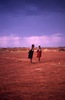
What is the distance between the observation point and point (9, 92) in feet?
31.1

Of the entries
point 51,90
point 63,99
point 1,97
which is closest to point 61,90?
point 51,90

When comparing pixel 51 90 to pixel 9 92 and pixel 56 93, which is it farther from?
pixel 9 92

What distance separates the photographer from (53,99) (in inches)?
325

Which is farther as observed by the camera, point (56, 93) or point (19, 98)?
point (56, 93)

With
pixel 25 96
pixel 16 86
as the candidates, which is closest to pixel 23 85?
pixel 16 86

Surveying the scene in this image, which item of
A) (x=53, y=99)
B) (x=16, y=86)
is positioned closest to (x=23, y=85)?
(x=16, y=86)

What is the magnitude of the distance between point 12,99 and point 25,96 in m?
0.69

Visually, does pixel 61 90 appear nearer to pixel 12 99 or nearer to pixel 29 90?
pixel 29 90

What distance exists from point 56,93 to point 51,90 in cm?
58

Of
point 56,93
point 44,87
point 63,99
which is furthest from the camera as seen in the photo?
point 44,87

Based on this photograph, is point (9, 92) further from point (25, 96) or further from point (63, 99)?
point (63, 99)

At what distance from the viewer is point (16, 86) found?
10750mm

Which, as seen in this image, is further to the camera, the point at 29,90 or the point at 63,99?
the point at 29,90

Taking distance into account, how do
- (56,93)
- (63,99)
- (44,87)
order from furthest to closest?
1. (44,87)
2. (56,93)
3. (63,99)
